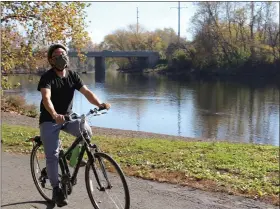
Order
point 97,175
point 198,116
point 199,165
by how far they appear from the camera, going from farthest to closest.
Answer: point 198,116 < point 199,165 < point 97,175

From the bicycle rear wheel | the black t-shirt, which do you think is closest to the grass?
the bicycle rear wheel

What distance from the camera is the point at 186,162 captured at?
813 centimetres

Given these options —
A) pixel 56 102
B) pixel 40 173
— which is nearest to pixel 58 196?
pixel 40 173

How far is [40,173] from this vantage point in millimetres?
5402

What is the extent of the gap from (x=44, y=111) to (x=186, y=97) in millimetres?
33746

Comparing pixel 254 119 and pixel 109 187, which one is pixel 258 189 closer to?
pixel 109 187

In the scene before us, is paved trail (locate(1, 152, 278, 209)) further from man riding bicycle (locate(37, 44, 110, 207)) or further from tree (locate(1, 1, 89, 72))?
tree (locate(1, 1, 89, 72))

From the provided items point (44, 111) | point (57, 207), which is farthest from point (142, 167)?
point (44, 111)

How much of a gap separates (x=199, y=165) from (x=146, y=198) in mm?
2592

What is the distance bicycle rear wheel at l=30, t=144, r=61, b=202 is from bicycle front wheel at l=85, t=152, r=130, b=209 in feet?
2.86

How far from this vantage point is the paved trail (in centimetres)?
513

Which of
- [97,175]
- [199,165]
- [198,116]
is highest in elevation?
[97,175]

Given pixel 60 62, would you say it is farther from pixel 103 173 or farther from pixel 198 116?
pixel 198 116

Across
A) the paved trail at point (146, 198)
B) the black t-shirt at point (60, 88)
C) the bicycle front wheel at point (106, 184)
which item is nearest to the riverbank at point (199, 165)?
the paved trail at point (146, 198)
